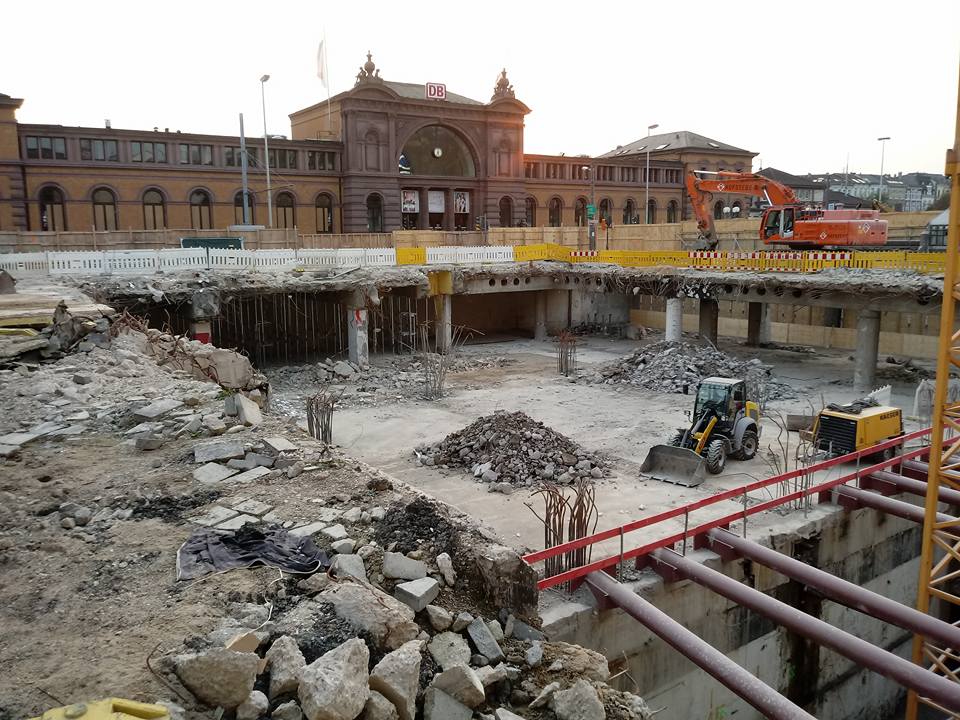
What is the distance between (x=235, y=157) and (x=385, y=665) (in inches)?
1658

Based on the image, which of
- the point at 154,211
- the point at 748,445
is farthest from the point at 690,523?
the point at 154,211

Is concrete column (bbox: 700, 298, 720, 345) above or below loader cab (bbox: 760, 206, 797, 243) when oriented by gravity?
below

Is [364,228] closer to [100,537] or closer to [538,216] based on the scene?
[538,216]

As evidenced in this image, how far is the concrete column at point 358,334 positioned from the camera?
28406 millimetres

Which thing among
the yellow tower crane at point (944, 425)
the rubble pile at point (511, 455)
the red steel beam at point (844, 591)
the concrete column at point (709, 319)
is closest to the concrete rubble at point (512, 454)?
the rubble pile at point (511, 455)

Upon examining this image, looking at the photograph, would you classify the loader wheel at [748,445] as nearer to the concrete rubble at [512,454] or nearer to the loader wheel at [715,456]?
the loader wheel at [715,456]

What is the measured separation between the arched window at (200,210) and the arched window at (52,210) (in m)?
6.31

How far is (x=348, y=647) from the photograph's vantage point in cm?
496

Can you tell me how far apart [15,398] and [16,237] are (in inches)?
842

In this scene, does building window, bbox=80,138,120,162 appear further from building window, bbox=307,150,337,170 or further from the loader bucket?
the loader bucket

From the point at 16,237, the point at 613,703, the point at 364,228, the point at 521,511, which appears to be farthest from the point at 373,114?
the point at 613,703

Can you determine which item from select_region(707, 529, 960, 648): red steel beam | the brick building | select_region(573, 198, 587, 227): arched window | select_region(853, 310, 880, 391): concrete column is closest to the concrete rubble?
select_region(707, 529, 960, 648): red steel beam

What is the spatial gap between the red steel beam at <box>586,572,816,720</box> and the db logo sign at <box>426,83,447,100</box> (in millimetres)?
42413

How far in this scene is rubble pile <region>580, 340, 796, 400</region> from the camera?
23.2 metres
